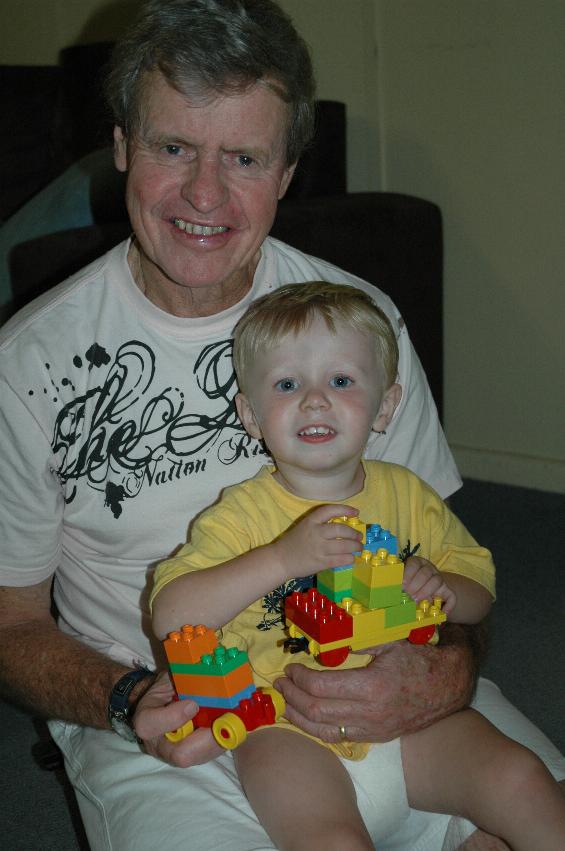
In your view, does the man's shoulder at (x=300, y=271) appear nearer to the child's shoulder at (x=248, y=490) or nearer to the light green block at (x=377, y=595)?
the child's shoulder at (x=248, y=490)

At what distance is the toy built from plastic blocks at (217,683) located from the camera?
3.33ft

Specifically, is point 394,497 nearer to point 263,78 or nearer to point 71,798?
point 263,78

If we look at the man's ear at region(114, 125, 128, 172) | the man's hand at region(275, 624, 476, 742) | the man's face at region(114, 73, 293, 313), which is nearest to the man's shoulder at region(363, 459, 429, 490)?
the man's hand at region(275, 624, 476, 742)

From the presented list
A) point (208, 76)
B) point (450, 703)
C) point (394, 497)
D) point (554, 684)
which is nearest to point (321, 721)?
point (450, 703)

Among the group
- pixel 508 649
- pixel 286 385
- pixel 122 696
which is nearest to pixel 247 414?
pixel 286 385

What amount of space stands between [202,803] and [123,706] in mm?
154

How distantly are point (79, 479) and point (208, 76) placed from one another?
0.54m

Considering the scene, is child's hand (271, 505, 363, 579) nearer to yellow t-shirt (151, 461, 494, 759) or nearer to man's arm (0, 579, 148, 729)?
yellow t-shirt (151, 461, 494, 759)

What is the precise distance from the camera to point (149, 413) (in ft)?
4.27

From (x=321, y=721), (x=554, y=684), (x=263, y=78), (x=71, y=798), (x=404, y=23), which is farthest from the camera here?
(x=404, y=23)

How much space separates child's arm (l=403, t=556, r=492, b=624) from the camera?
115 cm

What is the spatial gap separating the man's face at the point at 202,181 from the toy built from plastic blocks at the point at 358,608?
1.35ft

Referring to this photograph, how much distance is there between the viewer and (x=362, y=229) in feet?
8.33

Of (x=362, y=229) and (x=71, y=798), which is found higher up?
(x=362, y=229)
